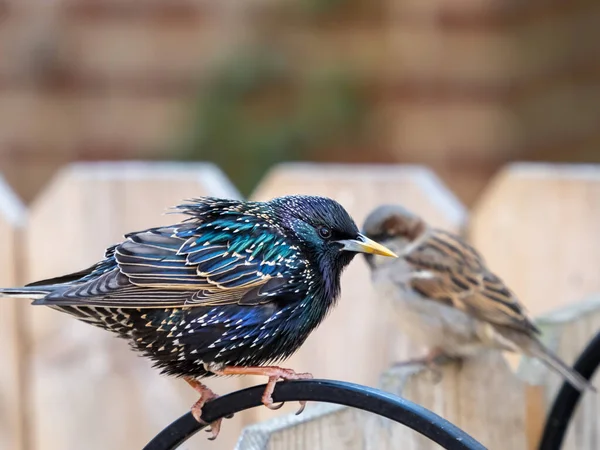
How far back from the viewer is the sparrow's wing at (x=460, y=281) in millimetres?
3305

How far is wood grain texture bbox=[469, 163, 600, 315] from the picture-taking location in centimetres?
339

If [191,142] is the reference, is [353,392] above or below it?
above

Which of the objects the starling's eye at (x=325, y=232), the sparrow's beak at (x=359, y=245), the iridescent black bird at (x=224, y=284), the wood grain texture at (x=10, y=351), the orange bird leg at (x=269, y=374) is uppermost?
the starling's eye at (x=325, y=232)

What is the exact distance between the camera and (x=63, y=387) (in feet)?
10.6

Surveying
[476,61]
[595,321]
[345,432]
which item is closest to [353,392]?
[345,432]

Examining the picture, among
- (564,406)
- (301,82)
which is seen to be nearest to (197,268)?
(564,406)

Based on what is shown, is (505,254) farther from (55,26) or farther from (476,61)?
(55,26)

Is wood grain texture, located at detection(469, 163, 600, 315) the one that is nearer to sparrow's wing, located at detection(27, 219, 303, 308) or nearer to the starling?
the starling

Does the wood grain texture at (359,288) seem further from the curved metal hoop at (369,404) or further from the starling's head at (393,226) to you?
the curved metal hoop at (369,404)

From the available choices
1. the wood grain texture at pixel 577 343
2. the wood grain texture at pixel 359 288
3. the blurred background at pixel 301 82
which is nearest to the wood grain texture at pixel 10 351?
the wood grain texture at pixel 359 288

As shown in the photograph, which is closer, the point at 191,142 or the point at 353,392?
the point at 353,392

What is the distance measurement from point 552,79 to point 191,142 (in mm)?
2161

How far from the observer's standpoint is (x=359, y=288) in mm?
3521

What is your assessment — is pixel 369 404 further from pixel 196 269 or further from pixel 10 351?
pixel 10 351
